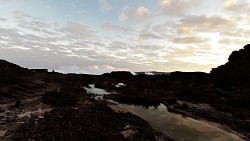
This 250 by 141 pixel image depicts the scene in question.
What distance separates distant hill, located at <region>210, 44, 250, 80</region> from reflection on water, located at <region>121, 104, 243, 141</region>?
68.3 meters

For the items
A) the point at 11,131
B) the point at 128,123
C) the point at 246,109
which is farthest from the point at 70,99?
the point at 246,109

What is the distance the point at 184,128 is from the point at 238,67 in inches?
3616

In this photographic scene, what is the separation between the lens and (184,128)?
30250mm

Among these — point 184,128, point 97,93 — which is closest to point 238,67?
point 97,93

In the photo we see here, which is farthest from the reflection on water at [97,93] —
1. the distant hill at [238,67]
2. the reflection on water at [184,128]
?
the distant hill at [238,67]

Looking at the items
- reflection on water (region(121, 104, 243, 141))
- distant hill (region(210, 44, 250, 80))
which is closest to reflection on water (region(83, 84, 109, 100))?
reflection on water (region(121, 104, 243, 141))

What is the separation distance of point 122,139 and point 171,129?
413 inches

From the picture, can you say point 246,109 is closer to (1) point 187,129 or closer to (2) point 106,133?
(1) point 187,129

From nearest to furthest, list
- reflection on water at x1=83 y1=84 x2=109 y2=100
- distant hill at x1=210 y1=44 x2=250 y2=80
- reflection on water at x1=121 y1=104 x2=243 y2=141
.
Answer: reflection on water at x1=121 y1=104 x2=243 y2=141 < reflection on water at x1=83 y1=84 x2=109 y2=100 < distant hill at x1=210 y1=44 x2=250 y2=80

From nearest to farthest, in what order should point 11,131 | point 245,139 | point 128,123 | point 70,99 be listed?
point 11,131
point 128,123
point 245,139
point 70,99

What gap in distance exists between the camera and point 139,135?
22.7 metres

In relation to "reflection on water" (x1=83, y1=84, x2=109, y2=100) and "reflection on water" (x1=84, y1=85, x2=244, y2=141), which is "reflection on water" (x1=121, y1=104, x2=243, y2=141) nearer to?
"reflection on water" (x1=84, y1=85, x2=244, y2=141)

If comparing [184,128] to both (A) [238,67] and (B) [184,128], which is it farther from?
(A) [238,67]

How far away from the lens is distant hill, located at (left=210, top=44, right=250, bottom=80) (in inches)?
3909
